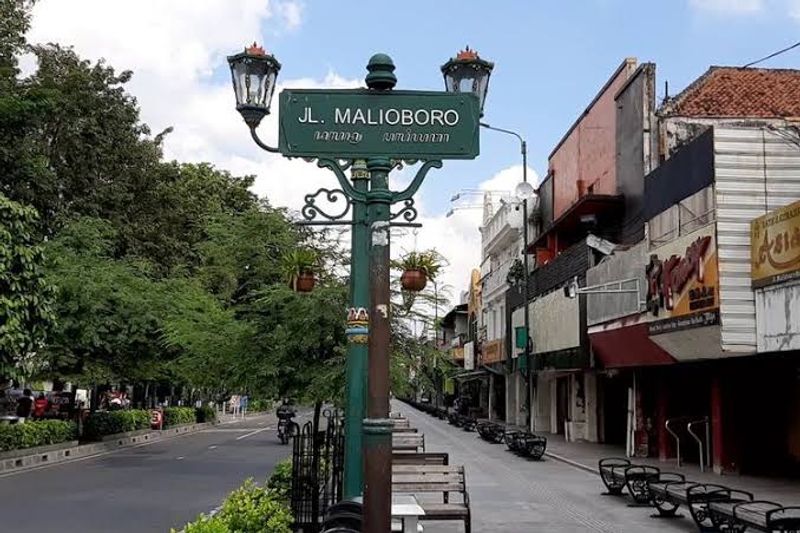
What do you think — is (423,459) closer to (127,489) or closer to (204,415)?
(127,489)

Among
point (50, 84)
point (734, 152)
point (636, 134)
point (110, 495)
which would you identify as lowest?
point (110, 495)

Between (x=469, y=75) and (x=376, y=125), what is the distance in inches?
43.3

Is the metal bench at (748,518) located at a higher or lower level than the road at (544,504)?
higher

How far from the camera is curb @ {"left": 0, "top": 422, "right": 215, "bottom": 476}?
2310 cm

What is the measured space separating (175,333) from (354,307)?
53.1 feet

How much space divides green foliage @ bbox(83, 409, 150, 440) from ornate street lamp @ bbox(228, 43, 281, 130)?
88.4ft

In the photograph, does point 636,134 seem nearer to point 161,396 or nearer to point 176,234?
point 176,234

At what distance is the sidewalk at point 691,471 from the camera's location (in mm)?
17875

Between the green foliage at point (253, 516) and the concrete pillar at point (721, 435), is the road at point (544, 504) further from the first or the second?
the green foliage at point (253, 516)

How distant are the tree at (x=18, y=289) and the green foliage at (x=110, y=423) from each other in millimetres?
13750

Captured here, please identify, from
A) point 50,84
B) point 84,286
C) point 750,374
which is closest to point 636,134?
point 750,374

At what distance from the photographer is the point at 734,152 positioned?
18125 mm

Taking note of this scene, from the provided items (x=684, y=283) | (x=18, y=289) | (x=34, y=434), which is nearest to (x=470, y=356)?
(x=34, y=434)

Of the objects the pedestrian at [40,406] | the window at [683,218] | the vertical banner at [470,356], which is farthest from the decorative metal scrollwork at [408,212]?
the vertical banner at [470,356]
